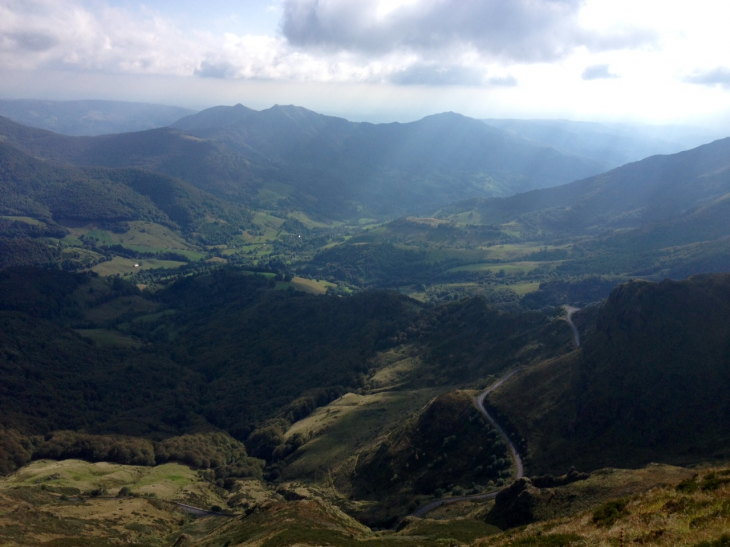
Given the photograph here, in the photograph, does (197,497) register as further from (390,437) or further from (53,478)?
(390,437)

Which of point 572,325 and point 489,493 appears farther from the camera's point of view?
point 572,325

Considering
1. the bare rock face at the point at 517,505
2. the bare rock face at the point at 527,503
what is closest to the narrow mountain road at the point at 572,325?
the bare rock face at the point at 527,503

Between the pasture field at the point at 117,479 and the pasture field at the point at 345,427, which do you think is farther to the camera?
the pasture field at the point at 345,427

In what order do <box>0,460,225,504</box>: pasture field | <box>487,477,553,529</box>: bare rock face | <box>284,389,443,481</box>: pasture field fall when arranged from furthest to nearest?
<box>284,389,443,481</box>: pasture field → <box>0,460,225,504</box>: pasture field → <box>487,477,553,529</box>: bare rock face

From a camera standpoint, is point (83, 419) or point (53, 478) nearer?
point (53, 478)

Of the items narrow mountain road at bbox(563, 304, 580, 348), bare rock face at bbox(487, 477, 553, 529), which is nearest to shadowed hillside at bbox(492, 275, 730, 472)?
narrow mountain road at bbox(563, 304, 580, 348)

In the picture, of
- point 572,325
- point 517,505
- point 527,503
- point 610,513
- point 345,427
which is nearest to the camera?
point 610,513

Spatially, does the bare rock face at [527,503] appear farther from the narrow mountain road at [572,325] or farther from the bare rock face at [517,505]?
the narrow mountain road at [572,325]

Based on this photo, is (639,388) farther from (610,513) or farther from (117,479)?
(117,479)

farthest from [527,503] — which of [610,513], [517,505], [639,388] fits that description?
[639,388]

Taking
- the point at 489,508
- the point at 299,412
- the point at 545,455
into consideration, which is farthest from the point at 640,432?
the point at 299,412

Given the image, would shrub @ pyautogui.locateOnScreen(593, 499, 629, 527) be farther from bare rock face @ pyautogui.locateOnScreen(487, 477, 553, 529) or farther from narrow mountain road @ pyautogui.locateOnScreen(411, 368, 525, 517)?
narrow mountain road @ pyautogui.locateOnScreen(411, 368, 525, 517)
